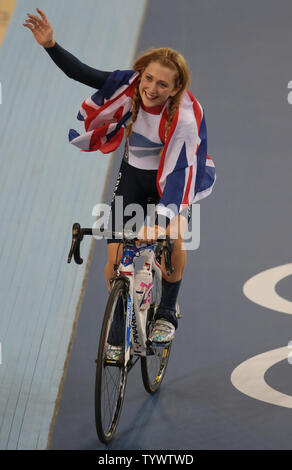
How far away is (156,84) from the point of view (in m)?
2.38

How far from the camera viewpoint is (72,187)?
4172 millimetres

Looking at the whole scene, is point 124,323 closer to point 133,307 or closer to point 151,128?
point 133,307

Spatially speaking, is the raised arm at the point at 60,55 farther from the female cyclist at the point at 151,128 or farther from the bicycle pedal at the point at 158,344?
the bicycle pedal at the point at 158,344

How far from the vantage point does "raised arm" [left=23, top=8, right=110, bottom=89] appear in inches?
93.3

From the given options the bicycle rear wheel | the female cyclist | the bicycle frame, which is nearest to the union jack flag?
the female cyclist

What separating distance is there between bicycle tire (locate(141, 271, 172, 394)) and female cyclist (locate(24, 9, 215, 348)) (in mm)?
90

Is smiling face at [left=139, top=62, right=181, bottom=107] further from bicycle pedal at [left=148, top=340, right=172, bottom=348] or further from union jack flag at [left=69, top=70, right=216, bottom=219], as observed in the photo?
bicycle pedal at [left=148, top=340, right=172, bottom=348]

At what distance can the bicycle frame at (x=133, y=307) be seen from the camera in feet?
7.70

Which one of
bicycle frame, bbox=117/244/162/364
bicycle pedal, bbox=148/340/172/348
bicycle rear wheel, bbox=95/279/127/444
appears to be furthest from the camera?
bicycle pedal, bbox=148/340/172/348

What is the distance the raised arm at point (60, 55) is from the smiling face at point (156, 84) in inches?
7.3

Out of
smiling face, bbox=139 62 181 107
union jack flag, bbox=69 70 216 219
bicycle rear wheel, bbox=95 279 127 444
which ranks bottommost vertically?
bicycle rear wheel, bbox=95 279 127 444

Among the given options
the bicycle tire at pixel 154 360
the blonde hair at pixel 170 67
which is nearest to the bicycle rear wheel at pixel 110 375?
the bicycle tire at pixel 154 360

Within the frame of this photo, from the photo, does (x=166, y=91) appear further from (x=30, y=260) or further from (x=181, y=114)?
(x=30, y=260)
